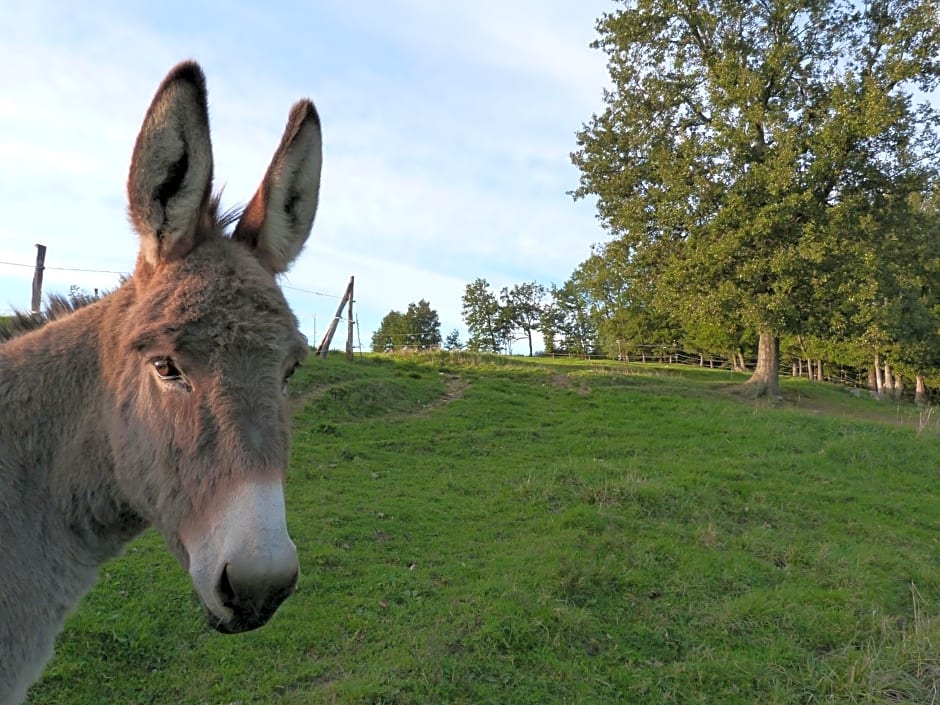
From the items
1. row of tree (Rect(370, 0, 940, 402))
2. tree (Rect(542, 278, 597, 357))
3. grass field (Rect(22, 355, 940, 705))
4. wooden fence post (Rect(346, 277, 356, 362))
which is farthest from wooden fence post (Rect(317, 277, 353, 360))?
tree (Rect(542, 278, 597, 357))

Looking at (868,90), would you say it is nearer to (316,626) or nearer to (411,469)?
(411,469)

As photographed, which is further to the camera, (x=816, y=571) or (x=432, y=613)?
(x=816, y=571)

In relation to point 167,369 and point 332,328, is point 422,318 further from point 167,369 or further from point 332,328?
point 167,369

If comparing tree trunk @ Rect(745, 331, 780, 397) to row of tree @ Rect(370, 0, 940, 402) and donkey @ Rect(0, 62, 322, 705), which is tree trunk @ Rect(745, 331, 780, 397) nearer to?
row of tree @ Rect(370, 0, 940, 402)

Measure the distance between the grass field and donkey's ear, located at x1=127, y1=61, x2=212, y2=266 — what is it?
346 cm

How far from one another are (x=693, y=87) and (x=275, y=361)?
2517 centimetres

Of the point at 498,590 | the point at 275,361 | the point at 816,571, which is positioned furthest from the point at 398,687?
the point at 816,571

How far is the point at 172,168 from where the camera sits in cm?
221

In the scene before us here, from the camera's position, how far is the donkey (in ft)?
5.80

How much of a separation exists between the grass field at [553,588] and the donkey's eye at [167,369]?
315 centimetres

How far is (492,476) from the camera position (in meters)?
9.71

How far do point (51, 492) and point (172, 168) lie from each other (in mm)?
1377

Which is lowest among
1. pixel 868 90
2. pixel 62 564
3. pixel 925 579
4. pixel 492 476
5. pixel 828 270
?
pixel 925 579

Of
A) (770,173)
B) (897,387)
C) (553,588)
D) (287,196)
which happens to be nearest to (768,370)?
(770,173)
